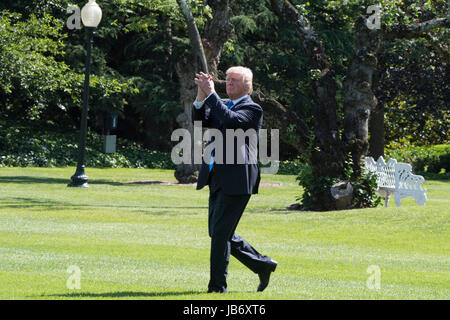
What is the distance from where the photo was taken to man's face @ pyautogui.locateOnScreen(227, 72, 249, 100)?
708 centimetres

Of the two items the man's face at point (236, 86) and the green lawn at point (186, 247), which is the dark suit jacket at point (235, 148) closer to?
the man's face at point (236, 86)

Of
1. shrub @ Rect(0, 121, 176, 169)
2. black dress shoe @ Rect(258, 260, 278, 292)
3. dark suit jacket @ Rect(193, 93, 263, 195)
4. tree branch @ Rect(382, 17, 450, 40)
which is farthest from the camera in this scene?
shrub @ Rect(0, 121, 176, 169)

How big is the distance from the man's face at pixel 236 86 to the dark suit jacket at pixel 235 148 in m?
0.08

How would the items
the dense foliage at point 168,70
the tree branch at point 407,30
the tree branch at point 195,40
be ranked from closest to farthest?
the tree branch at point 407,30, the tree branch at point 195,40, the dense foliage at point 168,70

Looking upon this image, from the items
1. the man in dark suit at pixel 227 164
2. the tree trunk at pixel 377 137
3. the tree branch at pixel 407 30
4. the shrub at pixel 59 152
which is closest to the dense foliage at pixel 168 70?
the tree trunk at pixel 377 137

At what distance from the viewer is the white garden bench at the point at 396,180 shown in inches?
735

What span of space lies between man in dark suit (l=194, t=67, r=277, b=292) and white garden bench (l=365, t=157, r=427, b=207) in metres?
12.2

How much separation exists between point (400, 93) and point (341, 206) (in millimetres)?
20194

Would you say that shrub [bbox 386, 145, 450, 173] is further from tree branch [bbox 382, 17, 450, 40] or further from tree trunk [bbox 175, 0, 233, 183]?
tree branch [bbox 382, 17, 450, 40]

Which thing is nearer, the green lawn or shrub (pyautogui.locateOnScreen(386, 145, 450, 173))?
the green lawn

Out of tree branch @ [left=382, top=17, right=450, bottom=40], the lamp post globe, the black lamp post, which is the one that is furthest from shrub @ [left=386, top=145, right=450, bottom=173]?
the lamp post globe

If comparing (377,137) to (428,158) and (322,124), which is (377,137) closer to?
(428,158)

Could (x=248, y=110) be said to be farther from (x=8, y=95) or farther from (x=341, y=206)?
(x=8, y=95)

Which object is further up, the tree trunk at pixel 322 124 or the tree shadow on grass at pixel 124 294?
the tree trunk at pixel 322 124
